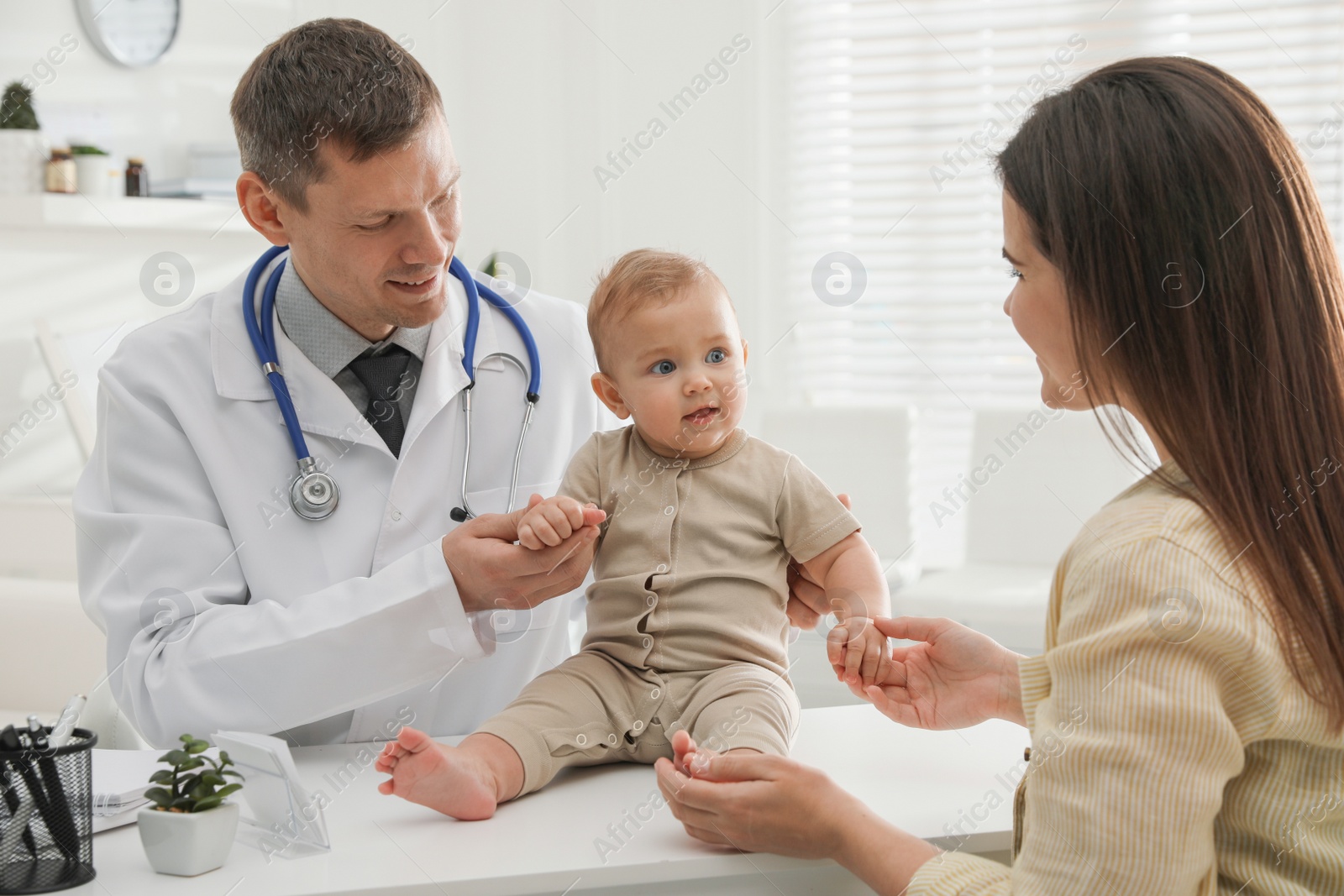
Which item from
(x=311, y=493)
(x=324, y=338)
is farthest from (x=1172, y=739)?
(x=324, y=338)

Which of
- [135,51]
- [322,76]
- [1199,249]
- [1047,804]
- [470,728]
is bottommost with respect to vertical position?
[470,728]

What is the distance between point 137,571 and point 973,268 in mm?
3516

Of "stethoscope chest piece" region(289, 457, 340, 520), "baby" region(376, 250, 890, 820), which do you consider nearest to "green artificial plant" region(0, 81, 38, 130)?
"stethoscope chest piece" region(289, 457, 340, 520)

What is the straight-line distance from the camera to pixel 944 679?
1.15 meters

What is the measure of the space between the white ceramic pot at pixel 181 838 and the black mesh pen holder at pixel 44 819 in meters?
0.05

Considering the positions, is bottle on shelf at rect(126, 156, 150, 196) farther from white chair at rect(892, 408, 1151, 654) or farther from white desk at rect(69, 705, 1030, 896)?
white desk at rect(69, 705, 1030, 896)

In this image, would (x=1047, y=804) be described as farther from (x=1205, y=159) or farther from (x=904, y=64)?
(x=904, y=64)

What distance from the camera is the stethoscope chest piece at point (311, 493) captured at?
136cm

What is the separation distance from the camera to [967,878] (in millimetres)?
818

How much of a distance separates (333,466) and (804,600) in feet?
2.06

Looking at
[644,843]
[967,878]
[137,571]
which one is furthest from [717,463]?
[137,571]

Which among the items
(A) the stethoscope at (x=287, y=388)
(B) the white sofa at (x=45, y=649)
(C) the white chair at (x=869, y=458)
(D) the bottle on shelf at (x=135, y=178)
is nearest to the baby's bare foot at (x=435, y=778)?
(A) the stethoscope at (x=287, y=388)

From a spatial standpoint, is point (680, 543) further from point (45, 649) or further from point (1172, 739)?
point (45, 649)

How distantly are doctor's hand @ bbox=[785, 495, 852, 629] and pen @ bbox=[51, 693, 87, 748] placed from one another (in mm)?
737
